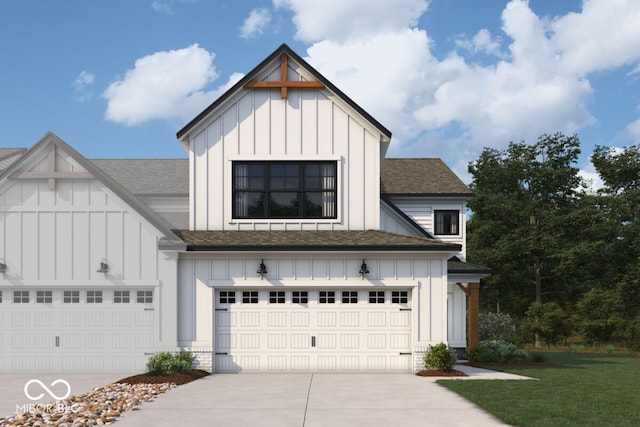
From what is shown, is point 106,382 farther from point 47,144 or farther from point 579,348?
point 579,348

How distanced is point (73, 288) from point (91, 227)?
1869mm

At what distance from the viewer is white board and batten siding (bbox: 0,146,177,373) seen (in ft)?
56.7

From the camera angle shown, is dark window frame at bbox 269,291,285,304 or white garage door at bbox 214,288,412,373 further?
dark window frame at bbox 269,291,285,304

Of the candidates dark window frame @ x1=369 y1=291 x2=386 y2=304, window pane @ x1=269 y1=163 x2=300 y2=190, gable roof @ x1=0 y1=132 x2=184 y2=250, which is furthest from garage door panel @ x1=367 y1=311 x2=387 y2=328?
gable roof @ x1=0 y1=132 x2=184 y2=250

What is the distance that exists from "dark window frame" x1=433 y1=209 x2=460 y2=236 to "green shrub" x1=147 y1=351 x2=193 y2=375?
44.5 ft

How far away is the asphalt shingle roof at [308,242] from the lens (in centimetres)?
1706

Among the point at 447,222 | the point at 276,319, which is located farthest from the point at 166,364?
the point at 447,222

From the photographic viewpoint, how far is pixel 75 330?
17359 mm

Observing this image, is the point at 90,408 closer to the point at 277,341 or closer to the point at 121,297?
the point at 121,297

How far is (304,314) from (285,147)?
536cm

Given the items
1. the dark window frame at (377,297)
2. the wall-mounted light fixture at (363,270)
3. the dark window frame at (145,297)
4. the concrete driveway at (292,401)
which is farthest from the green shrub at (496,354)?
the dark window frame at (145,297)

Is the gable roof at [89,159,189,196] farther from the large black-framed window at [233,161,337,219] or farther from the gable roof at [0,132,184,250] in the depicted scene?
the gable roof at [0,132,184,250]

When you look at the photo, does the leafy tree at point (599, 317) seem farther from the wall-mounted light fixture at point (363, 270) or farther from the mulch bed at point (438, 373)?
the wall-mounted light fixture at point (363, 270)

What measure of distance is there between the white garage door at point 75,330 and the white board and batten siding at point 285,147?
3.37 metres
